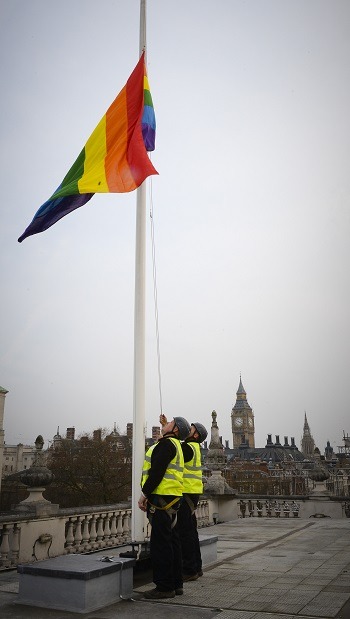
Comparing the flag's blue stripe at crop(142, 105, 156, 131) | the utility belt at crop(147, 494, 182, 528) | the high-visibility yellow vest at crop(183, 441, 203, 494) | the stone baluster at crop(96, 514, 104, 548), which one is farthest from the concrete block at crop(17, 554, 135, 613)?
the flag's blue stripe at crop(142, 105, 156, 131)

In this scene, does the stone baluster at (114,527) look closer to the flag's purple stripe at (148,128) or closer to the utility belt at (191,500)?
the utility belt at (191,500)

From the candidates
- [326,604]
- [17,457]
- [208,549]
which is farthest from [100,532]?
[17,457]

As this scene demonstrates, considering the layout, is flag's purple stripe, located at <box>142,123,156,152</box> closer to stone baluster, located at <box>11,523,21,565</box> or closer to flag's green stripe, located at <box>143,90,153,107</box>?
flag's green stripe, located at <box>143,90,153,107</box>

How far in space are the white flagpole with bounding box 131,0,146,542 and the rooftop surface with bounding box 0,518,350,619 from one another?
763 mm

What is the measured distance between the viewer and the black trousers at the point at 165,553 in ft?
19.0

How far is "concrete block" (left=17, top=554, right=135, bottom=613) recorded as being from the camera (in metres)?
5.26

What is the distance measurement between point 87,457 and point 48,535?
43.0m

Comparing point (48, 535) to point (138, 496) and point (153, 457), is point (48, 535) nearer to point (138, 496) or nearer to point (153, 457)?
point (138, 496)

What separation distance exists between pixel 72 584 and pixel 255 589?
7.51 ft

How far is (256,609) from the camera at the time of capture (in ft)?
17.0

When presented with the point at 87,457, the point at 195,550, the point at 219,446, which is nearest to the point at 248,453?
the point at 87,457

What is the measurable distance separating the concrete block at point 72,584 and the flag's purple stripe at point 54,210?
16.6 feet

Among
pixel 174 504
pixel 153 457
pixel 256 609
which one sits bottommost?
pixel 256 609

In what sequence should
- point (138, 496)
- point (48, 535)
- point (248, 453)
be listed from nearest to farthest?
point (138, 496) → point (48, 535) → point (248, 453)
